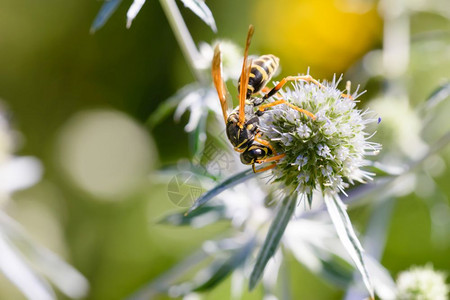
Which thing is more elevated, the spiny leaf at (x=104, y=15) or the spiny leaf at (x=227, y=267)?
the spiny leaf at (x=104, y=15)

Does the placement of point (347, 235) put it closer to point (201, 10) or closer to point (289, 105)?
point (289, 105)

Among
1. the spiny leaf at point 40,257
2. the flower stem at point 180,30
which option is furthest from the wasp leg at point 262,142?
the spiny leaf at point 40,257

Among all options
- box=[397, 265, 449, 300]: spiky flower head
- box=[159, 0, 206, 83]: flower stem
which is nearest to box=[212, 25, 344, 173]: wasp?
box=[159, 0, 206, 83]: flower stem

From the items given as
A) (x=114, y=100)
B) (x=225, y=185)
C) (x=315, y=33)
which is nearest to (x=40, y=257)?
(x=225, y=185)

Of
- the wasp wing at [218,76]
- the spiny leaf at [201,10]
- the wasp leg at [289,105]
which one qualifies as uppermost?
the spiny leaf at [201,10]

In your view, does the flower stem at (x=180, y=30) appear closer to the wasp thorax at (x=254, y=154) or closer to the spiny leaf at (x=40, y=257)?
the wasp thorax at (x=254, y=154)
